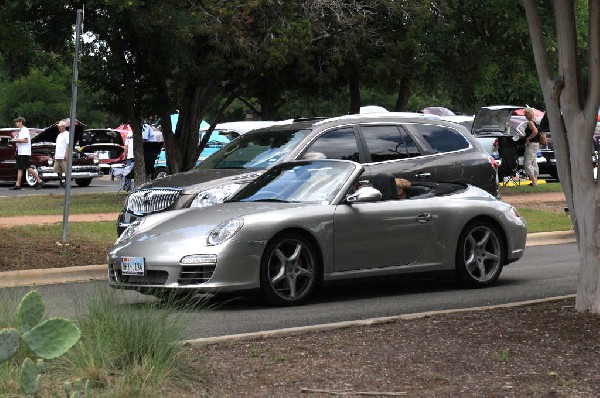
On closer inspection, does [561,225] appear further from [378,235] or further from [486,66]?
[486,66]

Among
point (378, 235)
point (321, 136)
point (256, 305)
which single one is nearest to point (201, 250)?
point (256, 305)

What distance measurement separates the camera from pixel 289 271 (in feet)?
36.1

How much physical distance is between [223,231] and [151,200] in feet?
12.8

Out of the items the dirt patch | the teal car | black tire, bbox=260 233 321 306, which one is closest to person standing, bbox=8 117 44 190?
the teal car

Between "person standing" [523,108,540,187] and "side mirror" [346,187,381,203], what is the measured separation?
1646 centimetres

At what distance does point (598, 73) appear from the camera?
9.09 meters

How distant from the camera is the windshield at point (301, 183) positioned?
11.6 metres

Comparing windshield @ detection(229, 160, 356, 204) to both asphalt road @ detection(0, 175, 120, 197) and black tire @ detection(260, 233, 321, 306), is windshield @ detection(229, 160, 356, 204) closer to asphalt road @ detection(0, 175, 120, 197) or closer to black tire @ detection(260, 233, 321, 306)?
black tire @ detection(260, 233, 321, 306)

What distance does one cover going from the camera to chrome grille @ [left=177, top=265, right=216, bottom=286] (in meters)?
10.6

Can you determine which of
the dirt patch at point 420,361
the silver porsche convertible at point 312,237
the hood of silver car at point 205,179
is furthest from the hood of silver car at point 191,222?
the hood of silver car at point 205,179

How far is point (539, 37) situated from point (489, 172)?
629 cm

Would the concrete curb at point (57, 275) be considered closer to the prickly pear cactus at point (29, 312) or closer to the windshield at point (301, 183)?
the windshield at point (301, 183)

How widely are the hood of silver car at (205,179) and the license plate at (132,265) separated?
3.06m

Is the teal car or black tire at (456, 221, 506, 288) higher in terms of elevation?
the teal car
